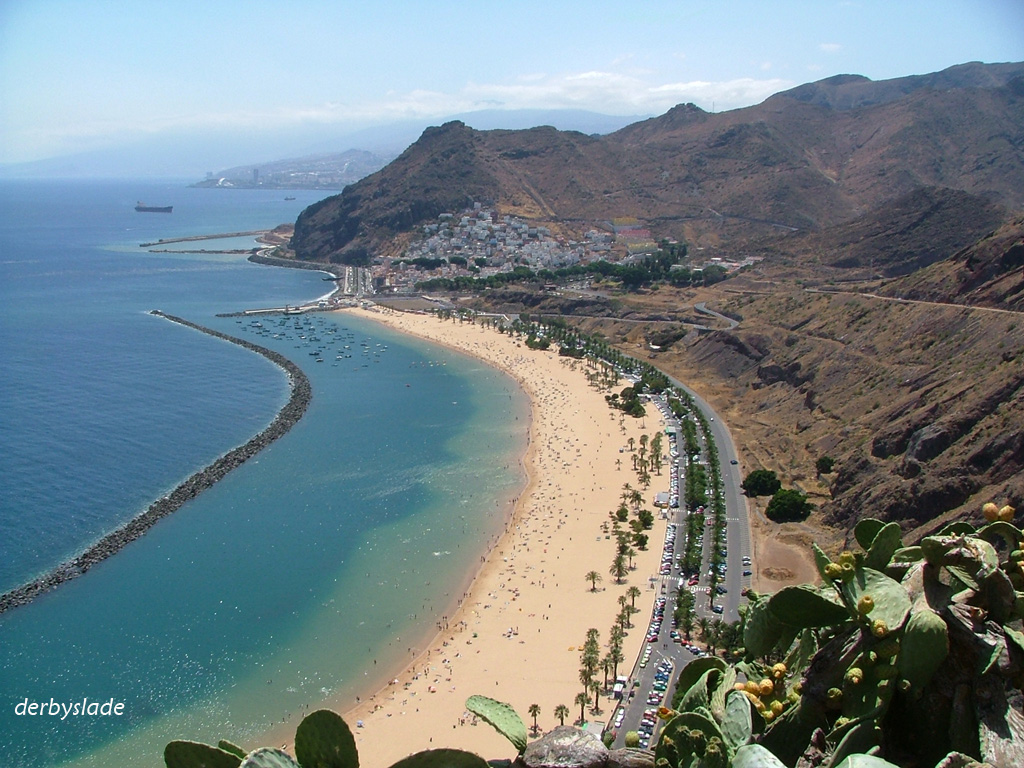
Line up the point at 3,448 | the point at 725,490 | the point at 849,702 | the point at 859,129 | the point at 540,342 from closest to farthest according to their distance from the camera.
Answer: the point at 849,702 < the point at 725,490 < the point at 3,448 < the point at 540,342 < the point at 859,129

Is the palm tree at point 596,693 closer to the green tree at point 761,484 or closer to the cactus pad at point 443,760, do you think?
the green tree at point 761,484

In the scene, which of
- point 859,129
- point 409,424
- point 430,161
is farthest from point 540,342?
point 859,129

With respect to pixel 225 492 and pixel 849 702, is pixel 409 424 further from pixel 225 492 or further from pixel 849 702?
pixel 849 702

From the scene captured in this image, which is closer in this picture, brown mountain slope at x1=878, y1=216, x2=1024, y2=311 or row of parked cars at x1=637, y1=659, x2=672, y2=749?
row of parked cars at x1=637, y1=659, x2=672, y2=749

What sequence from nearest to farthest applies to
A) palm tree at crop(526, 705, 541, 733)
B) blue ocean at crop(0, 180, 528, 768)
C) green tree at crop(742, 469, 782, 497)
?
1. palm tree at crop(526, 705, 541, 733)
2. blue ocean at crop(0, 180, 528, 768)
3. green tree at crop(742, 469, 782, 497)

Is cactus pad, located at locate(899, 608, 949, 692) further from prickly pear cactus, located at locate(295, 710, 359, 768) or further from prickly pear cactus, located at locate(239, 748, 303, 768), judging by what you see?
prickly pear cactus, located at locate(239, 748, 303, 768)

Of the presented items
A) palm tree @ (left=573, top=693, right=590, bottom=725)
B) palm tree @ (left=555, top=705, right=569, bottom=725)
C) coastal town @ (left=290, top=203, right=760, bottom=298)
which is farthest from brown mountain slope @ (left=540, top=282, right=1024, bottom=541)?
coastal town @ (left=290, top=203, right=760, bottom=298)
